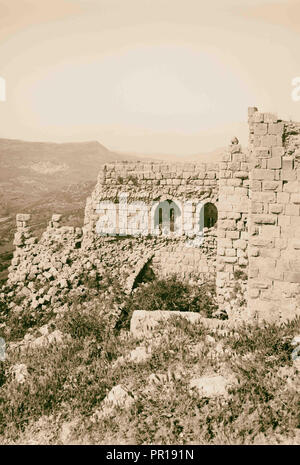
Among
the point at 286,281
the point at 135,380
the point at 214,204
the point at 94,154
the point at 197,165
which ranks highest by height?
the point at 94,154

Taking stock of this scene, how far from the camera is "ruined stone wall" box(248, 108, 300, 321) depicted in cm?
600

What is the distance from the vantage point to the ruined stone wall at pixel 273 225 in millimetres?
6000

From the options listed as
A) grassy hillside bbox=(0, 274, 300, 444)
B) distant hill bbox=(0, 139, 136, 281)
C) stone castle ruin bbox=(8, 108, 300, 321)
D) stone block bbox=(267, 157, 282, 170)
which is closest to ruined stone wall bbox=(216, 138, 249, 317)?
stone castle ruin bbox=(8, 108, 300, 321)

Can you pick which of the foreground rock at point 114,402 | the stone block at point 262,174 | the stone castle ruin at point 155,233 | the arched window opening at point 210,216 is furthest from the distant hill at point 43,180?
the stone block at point 262,174

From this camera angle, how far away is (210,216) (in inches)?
410

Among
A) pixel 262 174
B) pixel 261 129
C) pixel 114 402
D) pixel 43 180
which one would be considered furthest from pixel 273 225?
pixel 43 180

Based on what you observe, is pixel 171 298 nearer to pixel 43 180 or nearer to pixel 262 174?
pixel 262 174

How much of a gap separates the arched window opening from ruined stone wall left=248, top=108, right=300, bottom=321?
13.6 ft

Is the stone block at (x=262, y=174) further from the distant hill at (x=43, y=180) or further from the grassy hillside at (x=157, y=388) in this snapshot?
the distant hill at (x=43, y=180)

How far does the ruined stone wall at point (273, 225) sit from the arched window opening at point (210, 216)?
4.15 m

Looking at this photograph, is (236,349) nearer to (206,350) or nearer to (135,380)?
(206,350)

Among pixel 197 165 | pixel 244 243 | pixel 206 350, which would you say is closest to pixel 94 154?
pixel 197 165
